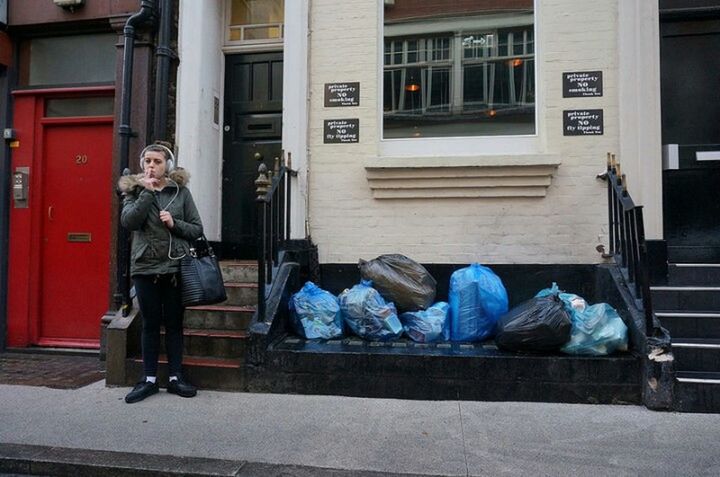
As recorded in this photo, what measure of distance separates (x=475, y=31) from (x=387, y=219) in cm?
220

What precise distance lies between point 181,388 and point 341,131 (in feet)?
9.45

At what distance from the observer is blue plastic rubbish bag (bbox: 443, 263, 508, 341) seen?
176 inches

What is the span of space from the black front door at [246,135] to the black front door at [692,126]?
13.2ft

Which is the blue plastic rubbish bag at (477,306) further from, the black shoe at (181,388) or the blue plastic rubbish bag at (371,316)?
the black shoe at (181,388)

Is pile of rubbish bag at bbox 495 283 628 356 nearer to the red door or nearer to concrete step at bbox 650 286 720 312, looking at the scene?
concrete step at bbox 650 286 720 312

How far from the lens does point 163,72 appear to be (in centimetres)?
545

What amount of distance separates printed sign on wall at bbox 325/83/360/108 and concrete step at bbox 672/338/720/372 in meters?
3.62

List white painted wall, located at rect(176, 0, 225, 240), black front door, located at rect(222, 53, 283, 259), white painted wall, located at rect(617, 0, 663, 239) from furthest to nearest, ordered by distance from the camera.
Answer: black front door, located at rect(222, 53, 283, 259) < white painted wall, located at rect(176, 0, 225, 240) < white painted wall, located at rect(617, 0, 663, 239)

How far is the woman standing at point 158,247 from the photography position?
385 centimetres

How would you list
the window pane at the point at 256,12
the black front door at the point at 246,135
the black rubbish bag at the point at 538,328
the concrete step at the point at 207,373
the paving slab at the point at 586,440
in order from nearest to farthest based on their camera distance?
the paving slab at the point at 586,440 → the black rubbish bag at the point at 538,328 → the concrete step at the point at 207,373 → the black front door at the point at 246,135 → the window pane at the point at 256,12

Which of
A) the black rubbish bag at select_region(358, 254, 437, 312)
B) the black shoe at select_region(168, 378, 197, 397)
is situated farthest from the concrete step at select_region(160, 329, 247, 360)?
the black rubbish bag at select_region(358, 254, 437, 312)

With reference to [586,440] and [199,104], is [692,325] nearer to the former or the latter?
[586,440]

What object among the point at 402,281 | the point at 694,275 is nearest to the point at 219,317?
the point at 402,281

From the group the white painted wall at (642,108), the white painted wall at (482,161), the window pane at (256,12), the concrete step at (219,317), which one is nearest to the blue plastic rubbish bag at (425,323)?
the white painted wall at (482,161)
